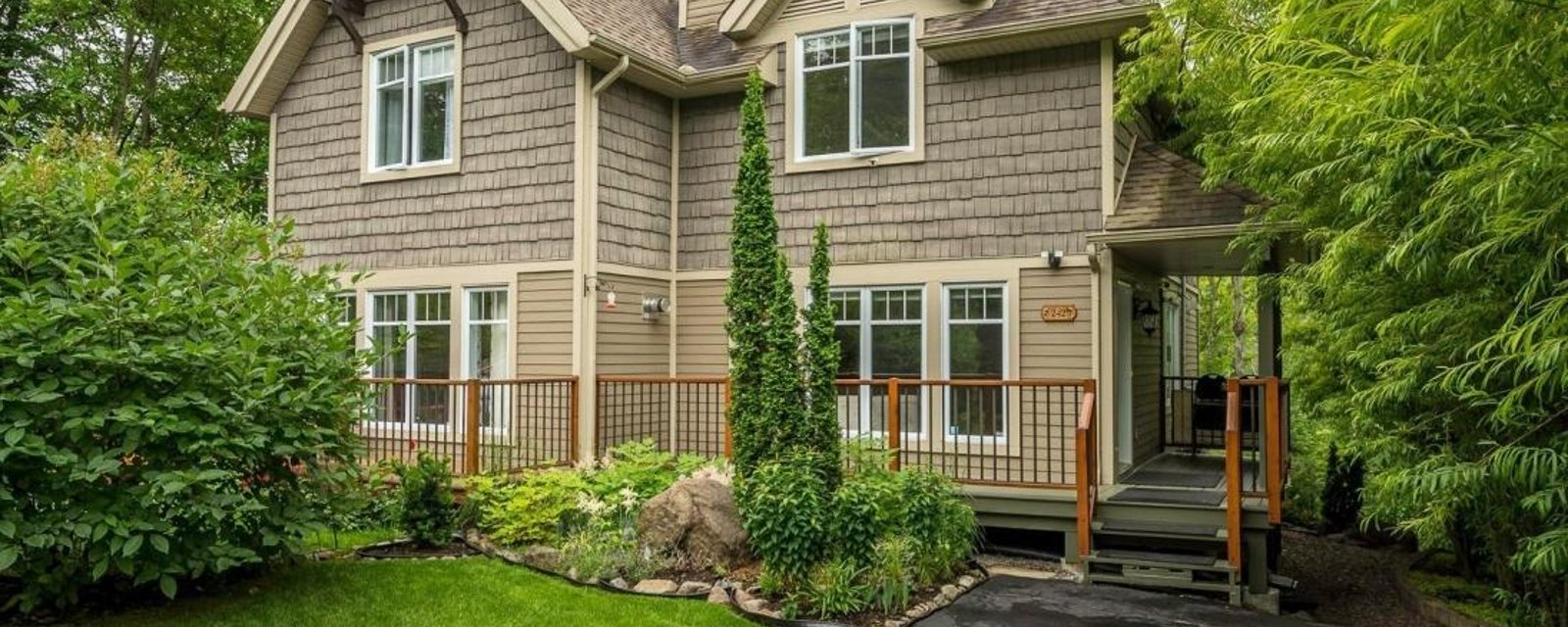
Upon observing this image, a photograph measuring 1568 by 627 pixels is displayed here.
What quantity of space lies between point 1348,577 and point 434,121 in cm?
1015

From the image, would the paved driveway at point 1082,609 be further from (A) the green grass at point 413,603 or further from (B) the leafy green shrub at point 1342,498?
(B) the leafy green shrub at point 1342,498


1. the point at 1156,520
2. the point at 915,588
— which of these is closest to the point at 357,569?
the point at 915,588

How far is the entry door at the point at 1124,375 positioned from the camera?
32.2 ft

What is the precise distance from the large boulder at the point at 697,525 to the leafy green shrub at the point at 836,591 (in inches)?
36.7

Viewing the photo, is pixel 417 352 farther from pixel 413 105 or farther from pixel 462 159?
pixel 413 105

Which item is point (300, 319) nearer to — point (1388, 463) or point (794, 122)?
point (794, 122)

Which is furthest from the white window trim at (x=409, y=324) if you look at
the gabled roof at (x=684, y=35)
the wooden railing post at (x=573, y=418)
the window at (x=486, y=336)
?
the gabled roof at (x=684, y=35)

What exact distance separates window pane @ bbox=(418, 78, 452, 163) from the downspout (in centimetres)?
190

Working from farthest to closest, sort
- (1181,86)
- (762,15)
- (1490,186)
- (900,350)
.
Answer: (762,15)
(900,350)
(1181,86)
(1490,186)

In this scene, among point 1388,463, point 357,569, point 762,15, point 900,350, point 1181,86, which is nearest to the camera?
point 1388,463

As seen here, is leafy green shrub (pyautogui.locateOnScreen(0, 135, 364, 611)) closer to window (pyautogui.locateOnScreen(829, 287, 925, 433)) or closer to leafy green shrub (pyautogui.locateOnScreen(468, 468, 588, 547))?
leafy green shrub (pyautogui.locateOnScreen(468, 468, 588, 547))

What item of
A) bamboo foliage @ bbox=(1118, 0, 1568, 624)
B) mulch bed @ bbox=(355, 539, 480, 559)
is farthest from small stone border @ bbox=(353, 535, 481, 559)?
bamboo foliage @ bbox=(1118, 0, 1568, 624)

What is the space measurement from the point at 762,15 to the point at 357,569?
6572 mm

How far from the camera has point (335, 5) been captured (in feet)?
35.3
